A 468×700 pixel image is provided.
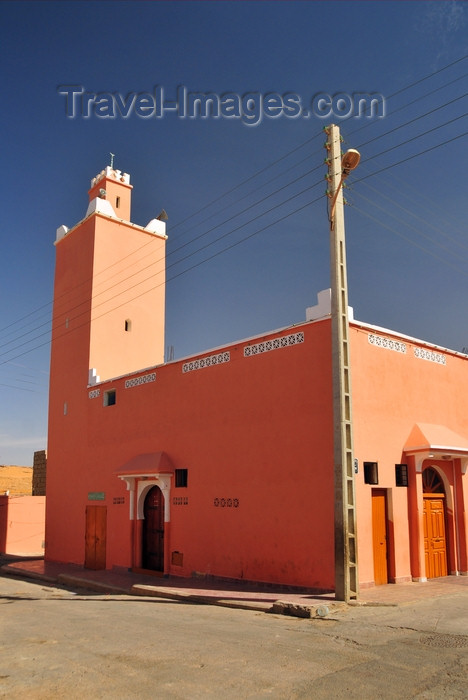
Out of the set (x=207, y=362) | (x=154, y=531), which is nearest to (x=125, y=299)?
(x=207, y=362)

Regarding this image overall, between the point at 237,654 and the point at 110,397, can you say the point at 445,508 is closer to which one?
the point at 237,654

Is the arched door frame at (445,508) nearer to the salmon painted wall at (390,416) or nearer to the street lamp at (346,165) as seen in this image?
the salmon painted wall at (390,416)

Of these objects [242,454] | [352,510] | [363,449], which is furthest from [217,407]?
[352,510]

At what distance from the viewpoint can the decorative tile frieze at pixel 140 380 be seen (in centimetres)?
1638

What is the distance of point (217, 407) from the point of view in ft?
45.3

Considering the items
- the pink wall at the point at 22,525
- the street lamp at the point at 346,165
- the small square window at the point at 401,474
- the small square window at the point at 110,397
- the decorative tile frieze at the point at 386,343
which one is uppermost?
the street lamp at the point at 346,165

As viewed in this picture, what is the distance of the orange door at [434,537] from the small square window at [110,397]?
9.68m

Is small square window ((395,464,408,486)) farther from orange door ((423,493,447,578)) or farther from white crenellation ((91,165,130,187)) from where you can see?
white crenellation ((91,165,130,187))

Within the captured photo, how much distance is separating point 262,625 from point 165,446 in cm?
748

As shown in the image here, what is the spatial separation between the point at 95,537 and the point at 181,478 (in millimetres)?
4900

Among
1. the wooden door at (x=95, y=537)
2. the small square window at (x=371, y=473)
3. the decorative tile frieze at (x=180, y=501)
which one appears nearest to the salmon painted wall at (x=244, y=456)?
the decorative tile frieze at (x=180, y=501)

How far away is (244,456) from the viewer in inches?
506

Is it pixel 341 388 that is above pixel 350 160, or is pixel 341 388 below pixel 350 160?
below

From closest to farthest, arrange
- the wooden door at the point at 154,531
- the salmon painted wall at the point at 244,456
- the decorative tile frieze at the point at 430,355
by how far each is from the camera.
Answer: the salmon painted wall at the point at 244,456, the decorative tile frieze at the point at 430,355, the wooden door at the point at 154,531
